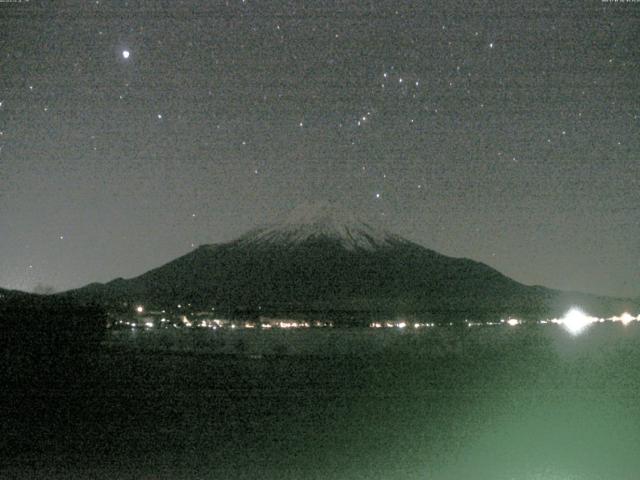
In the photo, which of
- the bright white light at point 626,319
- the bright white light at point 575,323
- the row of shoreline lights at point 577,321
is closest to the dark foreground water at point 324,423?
the bright white light at point 575,323

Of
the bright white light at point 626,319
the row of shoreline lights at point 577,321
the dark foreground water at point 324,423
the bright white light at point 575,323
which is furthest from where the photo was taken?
the bright white light at point 626,319

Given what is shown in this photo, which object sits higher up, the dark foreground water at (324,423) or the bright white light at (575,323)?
the bright white light at (575,323)

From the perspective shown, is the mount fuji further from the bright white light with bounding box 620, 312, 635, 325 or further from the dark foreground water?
the dark foreground water

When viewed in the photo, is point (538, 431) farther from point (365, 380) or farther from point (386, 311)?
point (386, 311)

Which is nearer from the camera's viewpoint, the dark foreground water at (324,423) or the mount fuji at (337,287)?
the dark foreground water at (324,423)

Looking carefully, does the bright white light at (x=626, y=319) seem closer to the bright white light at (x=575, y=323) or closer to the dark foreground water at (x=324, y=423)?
the bright white light at (x=575, y=323)

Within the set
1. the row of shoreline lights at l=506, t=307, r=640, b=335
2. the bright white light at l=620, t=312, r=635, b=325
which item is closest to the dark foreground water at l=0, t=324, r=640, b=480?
the row of shoreline lights at l=506, t=307, r=640, b=335

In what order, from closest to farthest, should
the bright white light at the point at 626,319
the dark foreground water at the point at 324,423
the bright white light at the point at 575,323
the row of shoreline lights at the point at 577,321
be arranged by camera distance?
the dark foreground water at the point at 324,423
the bright white light at the point at 575,323
the row of shoreline lights at the point at 577,321
the bright white light at the point at 626,319

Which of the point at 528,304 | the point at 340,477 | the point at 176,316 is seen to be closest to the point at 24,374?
the point at 340,477
